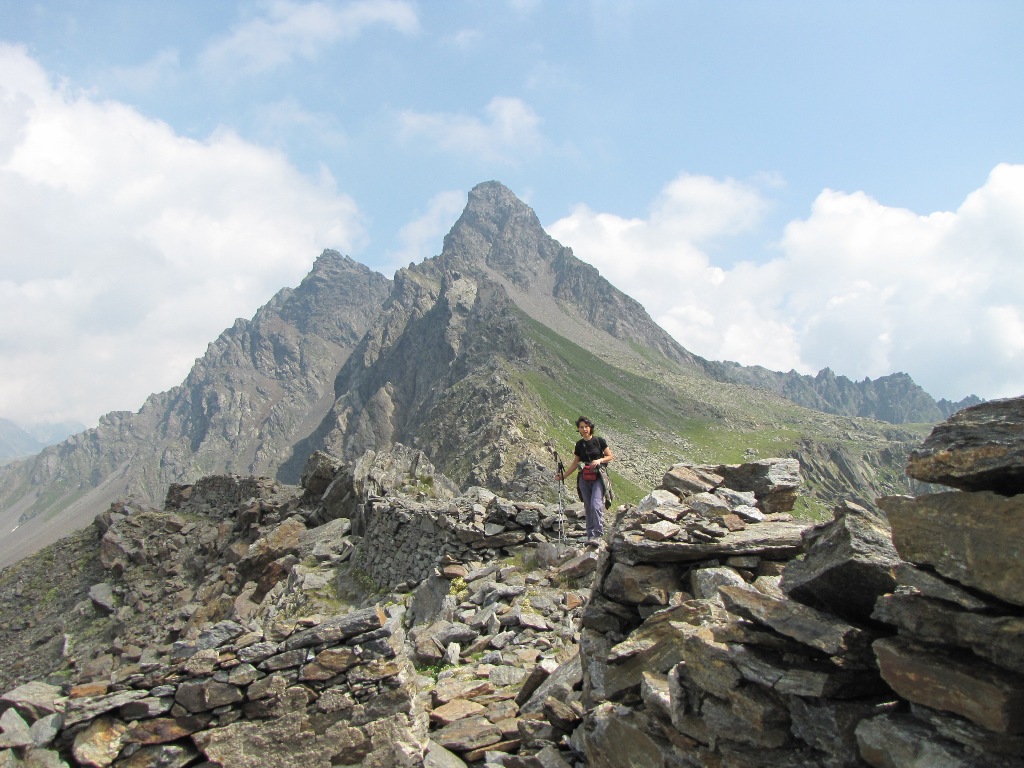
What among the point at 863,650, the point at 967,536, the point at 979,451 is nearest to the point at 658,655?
the point at 863,650

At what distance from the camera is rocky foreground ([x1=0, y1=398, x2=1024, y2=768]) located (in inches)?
210

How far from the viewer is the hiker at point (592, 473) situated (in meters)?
16.2

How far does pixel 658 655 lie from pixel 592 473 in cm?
799

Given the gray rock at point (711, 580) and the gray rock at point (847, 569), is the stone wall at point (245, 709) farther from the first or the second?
the gray rock at point (847, 569)

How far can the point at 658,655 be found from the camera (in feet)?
28.0

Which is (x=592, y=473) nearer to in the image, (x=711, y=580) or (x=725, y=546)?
(x=725, y=546)

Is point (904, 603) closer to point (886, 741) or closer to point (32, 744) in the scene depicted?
point (886, 741)

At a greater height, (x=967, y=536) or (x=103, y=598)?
(x=967, y=536)

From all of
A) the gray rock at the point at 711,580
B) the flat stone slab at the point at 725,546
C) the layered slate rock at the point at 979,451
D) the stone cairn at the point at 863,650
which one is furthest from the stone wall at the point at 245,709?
the layered slate rock at the point at 979,451

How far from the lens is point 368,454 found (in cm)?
3544

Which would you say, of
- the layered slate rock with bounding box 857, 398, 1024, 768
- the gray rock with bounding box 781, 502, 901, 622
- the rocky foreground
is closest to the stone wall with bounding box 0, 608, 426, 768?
the rocky foreground

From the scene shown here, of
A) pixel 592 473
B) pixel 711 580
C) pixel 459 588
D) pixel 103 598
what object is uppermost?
pixel 592 473

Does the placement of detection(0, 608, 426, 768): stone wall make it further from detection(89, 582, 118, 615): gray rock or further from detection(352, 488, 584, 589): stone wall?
detection(89, 582, 118, 615): gray rock

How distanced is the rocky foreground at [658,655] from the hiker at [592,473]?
3.78 feet
